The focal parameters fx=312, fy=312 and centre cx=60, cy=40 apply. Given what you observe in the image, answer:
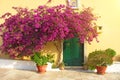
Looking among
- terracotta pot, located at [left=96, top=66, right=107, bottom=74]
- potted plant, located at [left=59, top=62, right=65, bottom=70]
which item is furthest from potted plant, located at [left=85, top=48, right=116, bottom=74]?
potted plant, located at [left=59, top=62, right=65, bottom=70]

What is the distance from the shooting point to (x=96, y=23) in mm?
19500

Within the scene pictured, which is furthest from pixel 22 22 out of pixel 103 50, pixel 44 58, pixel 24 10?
pixel 103 50

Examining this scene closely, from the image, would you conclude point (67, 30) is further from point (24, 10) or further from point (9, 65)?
point (9, 65)

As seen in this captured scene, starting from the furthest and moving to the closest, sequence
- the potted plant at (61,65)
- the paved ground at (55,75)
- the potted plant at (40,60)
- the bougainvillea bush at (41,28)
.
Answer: the potted plant at (61,65) < the potted plant at (40,60) < the bougainvillea bush at (41,28) < the paved ground at (55,75)

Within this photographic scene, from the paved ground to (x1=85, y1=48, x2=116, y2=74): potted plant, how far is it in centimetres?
40

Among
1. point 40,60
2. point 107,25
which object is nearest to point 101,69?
point 107,25

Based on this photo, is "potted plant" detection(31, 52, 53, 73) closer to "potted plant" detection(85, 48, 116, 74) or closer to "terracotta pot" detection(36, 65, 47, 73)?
"terracotta pot" detection(36, 65, 47, 73)

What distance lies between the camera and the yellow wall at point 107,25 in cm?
1954

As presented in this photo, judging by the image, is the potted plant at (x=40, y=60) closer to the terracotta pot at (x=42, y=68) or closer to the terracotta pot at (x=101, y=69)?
the terracotta pot at (x=42, y=68)

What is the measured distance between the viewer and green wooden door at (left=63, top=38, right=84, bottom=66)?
19.8m

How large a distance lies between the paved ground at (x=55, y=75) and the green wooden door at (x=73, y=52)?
119cm

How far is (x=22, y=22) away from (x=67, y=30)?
8.70 ft

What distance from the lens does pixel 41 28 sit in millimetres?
17609

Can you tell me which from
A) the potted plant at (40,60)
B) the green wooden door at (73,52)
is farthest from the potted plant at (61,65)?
the potted plant at (40,60)
